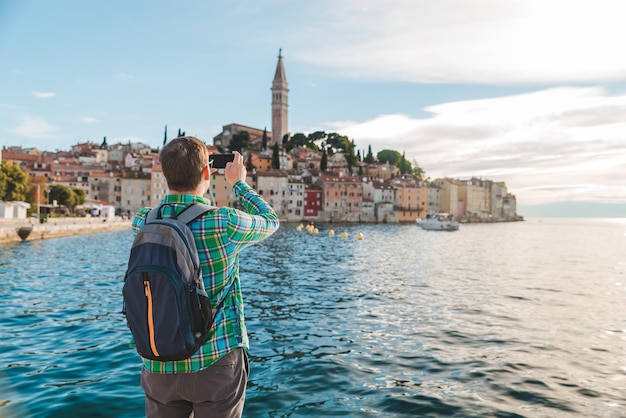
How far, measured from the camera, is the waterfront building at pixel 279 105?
138000 mm

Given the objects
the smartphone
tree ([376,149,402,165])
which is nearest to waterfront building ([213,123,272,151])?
tree ([376,149,402,165])

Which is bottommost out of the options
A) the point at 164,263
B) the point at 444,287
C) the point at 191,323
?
the point at 444,287

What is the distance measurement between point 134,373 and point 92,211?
6158 centimetres

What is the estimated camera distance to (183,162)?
7.16 feet

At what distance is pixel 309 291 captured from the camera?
584 inches

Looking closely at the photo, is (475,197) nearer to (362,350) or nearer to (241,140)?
(241,140)

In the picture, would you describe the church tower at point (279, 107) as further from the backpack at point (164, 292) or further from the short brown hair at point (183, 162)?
the backpack at point (164, 292)

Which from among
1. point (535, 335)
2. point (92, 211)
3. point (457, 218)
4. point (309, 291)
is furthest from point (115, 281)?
point (457, 218)

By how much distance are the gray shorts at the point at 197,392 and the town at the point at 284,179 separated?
58115 millimetres

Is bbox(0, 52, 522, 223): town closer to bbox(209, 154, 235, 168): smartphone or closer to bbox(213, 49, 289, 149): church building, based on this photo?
Result: bbox(213, 49, 289, 149): church building

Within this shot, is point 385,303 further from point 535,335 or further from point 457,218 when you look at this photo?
point 457,218

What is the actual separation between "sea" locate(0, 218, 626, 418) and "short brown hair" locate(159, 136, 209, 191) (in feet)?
12.5

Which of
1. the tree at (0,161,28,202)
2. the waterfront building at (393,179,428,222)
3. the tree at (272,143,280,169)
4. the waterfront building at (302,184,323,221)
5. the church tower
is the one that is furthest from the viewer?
the church tower

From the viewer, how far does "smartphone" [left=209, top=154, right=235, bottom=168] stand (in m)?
2.56
